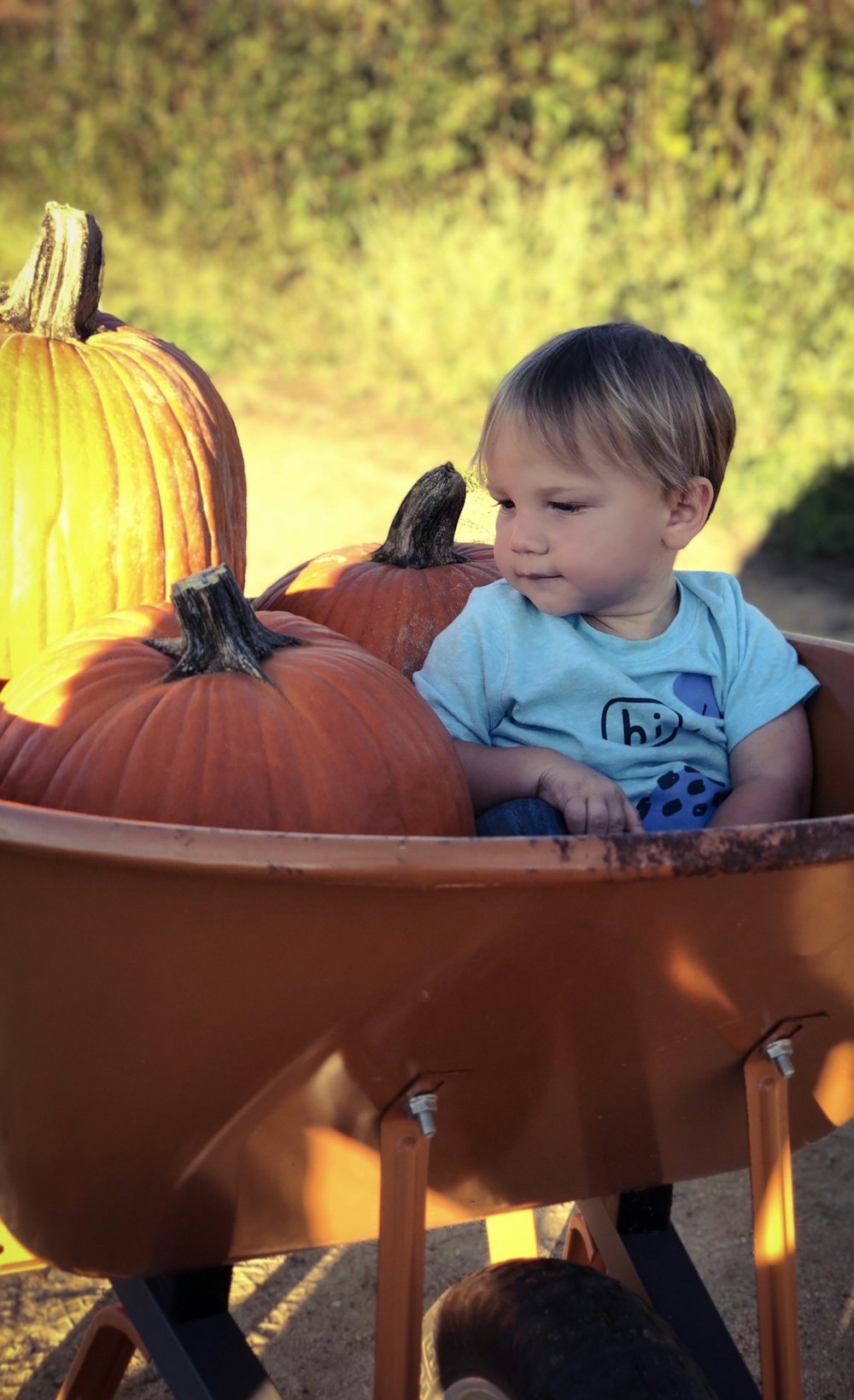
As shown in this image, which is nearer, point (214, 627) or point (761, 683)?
point (214, 627)

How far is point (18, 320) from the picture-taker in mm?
1951

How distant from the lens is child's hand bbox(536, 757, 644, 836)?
1.39 meters

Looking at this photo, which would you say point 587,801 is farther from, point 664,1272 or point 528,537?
point 664,1272

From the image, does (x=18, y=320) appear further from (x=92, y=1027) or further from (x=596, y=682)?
(x=92, y=1027)

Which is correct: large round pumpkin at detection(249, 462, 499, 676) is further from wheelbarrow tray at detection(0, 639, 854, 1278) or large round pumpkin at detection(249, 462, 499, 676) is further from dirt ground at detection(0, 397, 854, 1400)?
dirt ground at detection(0, 397, 854, 1400)

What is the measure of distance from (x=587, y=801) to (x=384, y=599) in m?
0.60

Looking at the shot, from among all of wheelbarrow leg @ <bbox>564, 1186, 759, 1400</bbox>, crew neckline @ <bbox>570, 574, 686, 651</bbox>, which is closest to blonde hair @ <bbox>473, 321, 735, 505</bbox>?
crew neckline @ <bbox>570, 574, 686, 651</bbox>

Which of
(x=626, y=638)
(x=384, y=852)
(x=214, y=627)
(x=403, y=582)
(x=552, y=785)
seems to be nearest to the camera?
(x=384, y=852)

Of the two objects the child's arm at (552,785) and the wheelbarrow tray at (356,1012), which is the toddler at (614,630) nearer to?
the child's arm at (552,785)

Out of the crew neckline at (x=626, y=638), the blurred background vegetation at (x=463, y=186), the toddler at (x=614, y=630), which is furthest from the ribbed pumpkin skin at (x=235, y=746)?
the blurred background vegetation at (x=463, y=186)

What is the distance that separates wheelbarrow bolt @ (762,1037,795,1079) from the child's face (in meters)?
0.64

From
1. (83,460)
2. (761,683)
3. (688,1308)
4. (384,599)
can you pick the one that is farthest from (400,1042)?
(83,460)

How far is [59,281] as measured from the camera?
1918mm

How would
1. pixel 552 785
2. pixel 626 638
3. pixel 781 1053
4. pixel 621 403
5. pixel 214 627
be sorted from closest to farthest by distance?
1. pixel 781 1053
2. pixel 214 627
3. pixel 552 785
4. pixel 621 403
5. pixel 626 638
